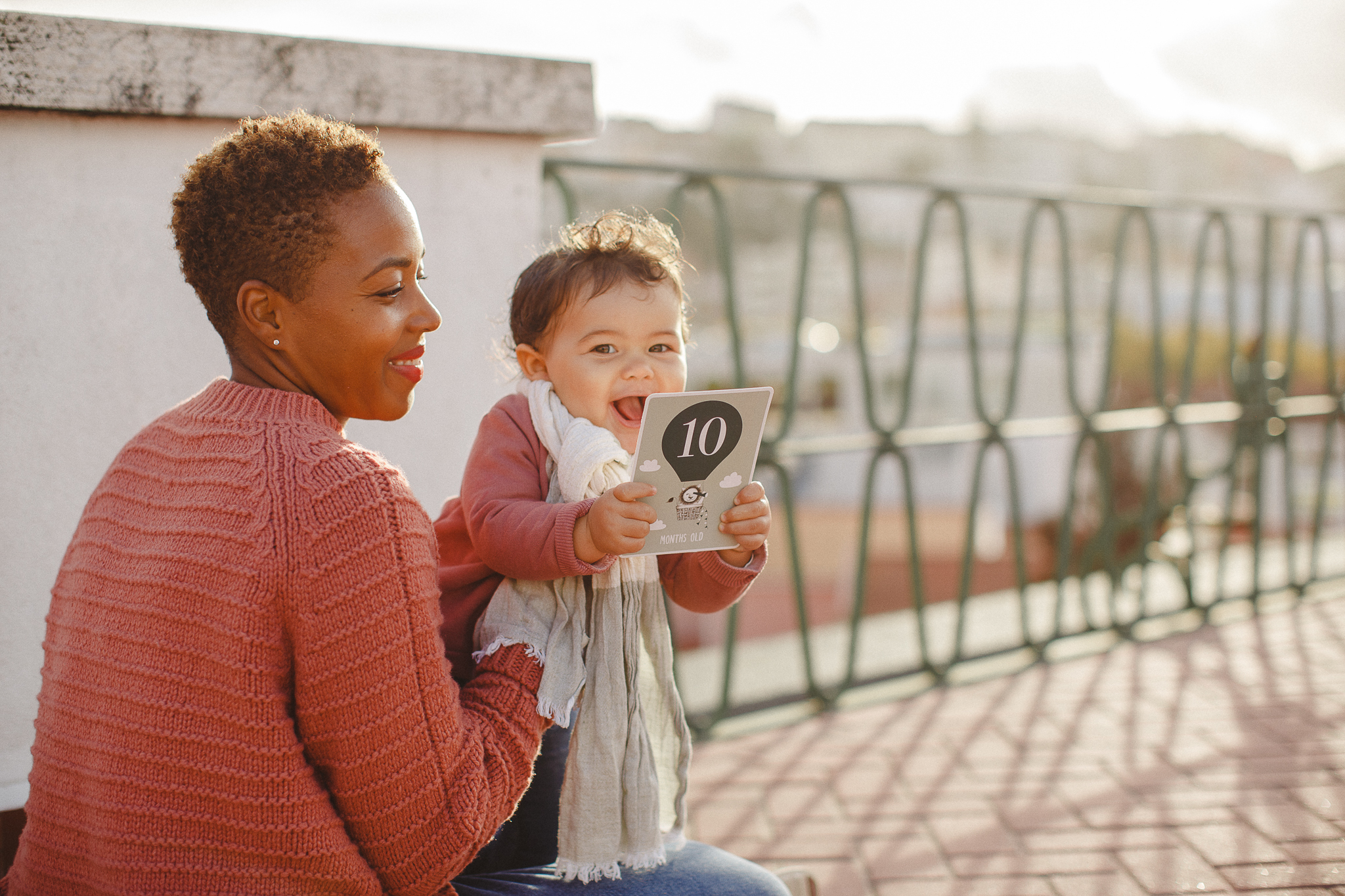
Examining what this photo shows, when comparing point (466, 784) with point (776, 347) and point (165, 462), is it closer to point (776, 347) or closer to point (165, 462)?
point (165, 462)

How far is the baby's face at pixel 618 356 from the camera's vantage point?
5.29 feet

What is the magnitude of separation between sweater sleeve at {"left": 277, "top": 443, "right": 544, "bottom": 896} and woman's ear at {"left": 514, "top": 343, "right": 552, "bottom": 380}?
1.62 feet

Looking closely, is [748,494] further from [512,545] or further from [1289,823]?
[1289,823]

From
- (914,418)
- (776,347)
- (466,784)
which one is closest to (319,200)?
(466,784)

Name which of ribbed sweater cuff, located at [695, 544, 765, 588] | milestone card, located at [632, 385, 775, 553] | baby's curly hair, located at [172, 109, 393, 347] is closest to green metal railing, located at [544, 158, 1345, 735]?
ribbed sweater cuff, located at [695, 544, 765, 588]

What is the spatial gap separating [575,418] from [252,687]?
2.12 ft

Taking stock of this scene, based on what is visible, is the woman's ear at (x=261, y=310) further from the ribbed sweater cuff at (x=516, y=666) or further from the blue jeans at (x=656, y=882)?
the blue jeans at (x=656, y=882)

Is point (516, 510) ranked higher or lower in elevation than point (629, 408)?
lower

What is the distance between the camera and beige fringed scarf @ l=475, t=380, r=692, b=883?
1.49m

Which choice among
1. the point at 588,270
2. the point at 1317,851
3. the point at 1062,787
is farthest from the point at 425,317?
the point at 1317,851

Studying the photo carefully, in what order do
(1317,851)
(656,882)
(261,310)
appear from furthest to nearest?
(1317,851) < (656,882) < (261,310)

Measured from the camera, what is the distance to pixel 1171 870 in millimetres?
2303

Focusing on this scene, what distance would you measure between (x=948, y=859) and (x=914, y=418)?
41.4m

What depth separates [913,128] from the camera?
7800 centimetres
